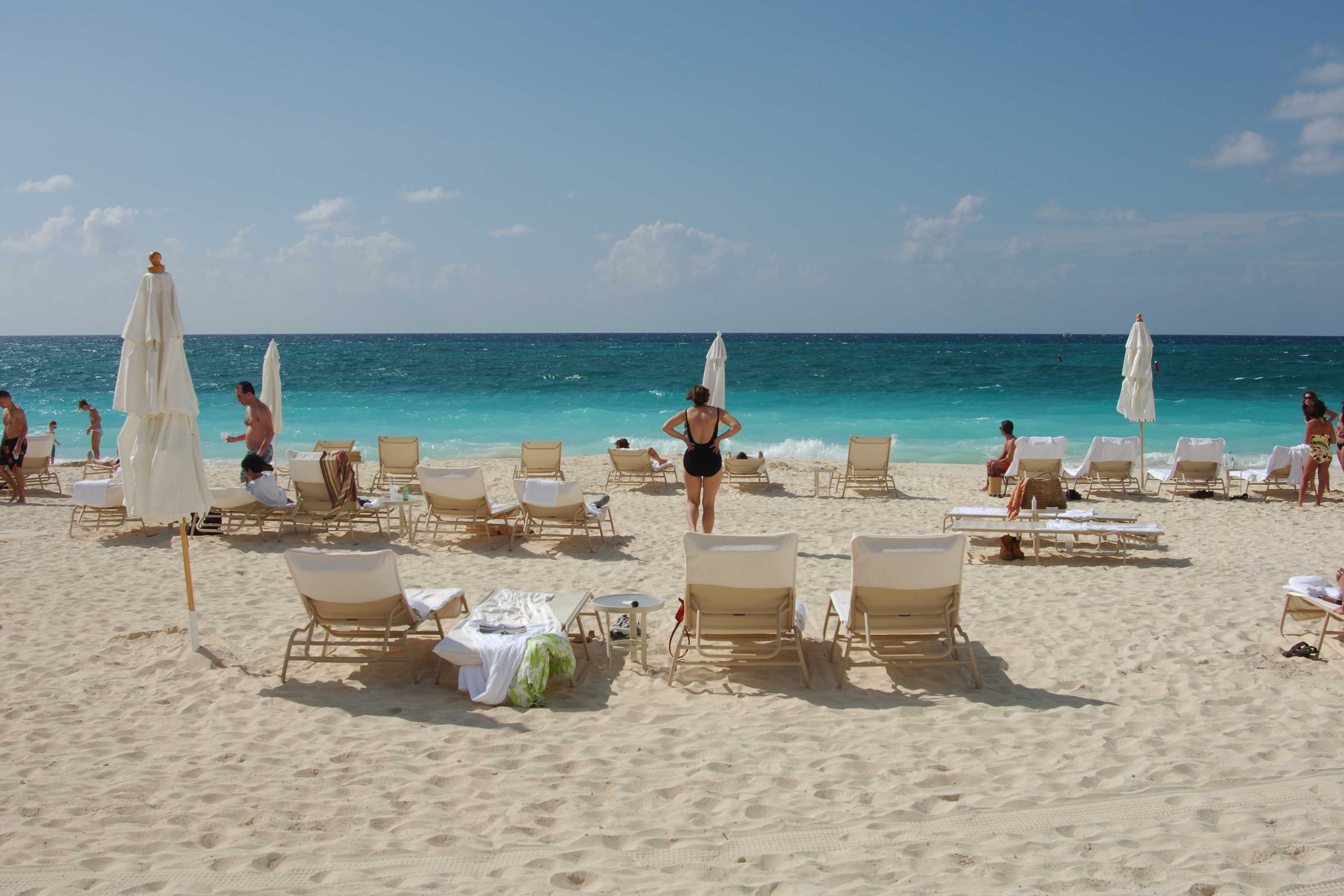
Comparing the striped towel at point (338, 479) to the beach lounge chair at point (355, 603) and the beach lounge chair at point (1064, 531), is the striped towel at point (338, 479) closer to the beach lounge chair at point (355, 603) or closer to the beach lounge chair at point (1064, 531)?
the beach lounge chair at point (355, 603)

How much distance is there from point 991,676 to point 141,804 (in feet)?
13.7

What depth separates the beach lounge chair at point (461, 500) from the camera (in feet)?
27.5

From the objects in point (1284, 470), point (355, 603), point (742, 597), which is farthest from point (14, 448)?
point (1284, 470)

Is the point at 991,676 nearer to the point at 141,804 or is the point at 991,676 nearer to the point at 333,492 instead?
the point at 141,804

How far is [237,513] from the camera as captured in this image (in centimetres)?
872

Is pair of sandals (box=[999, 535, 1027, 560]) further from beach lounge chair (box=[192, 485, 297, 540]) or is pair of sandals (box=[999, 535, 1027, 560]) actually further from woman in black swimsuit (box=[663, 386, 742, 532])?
beach lounge chair (box=[192, 485, 297, 540])

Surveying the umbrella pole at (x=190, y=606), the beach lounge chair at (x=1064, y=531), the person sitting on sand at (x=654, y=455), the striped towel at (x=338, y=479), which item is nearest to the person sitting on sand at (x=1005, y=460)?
the beach lounge chair at (x=1064, y=531)

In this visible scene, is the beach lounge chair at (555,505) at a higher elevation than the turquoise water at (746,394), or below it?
below

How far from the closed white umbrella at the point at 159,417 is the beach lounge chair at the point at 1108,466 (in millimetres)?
10393

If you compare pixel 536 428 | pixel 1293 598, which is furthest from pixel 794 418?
pixel 1293 598

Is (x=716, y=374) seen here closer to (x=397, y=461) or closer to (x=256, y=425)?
(x=397, y=461)

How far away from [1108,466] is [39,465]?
14473 millimetres

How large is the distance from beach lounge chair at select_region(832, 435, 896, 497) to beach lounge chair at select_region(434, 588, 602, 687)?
642 centimetres

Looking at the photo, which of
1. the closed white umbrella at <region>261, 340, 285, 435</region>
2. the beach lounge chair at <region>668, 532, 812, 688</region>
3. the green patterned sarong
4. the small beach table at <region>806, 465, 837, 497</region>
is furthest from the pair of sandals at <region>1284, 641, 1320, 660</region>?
the closed white umbrella at <region>261, 340, 285, 435</region>
